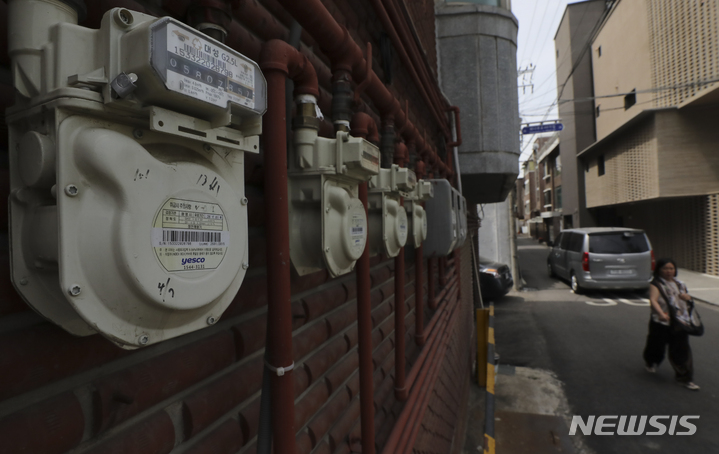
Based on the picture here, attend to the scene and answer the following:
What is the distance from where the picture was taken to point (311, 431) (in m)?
1.34

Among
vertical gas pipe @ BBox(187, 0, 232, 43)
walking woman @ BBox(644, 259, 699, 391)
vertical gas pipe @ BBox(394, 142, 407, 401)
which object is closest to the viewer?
vertical gas pipe @ BBox(187, 0, 232, 43)

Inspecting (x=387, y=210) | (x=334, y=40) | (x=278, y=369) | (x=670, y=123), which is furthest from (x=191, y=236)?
(x=670, y=123)

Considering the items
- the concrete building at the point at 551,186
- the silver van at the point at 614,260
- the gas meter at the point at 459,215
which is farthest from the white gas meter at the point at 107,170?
the concrete building at the point at 551,186

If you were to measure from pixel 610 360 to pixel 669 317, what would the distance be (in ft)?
4.38

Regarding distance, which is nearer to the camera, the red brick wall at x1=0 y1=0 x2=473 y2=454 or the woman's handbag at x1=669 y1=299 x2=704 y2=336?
the red brick wall at x1=0 y1=0 x2=473 y2=454

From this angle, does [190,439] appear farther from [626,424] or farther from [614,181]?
[614,181]

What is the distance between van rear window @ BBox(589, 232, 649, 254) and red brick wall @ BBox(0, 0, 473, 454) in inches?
397

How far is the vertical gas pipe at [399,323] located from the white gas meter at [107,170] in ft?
4.68

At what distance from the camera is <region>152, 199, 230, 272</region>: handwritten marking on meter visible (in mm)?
648

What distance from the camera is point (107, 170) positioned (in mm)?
580

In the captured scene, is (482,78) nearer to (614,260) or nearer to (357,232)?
(357,232)

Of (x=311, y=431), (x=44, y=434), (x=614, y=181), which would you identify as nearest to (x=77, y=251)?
(x=44, y=434)

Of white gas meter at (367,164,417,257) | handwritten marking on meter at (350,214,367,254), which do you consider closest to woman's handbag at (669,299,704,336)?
white gas meter at (367,164,417,257)

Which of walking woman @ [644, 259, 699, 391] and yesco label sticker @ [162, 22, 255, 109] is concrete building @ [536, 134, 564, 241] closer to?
walking woman @ [644, 259, 699, 391]
